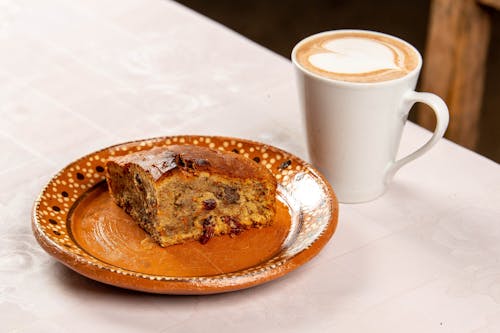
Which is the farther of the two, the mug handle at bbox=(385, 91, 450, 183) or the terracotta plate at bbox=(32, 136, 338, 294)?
the mug handle at bbox=(385, 91, 450, 183)

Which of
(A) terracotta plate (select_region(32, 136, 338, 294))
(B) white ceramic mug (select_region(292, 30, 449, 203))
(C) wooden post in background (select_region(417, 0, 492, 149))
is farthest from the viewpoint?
(C) wooden post in background (select_region(417, 0, 492, 149))

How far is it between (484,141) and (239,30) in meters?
1.16

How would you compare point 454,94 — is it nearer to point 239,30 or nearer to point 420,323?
point 239,30

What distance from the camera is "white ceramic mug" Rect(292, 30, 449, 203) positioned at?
3.50 feet

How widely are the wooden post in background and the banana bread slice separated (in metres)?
1.46

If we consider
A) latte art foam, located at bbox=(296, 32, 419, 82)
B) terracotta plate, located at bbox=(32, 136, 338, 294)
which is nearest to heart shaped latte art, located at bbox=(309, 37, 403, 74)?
latte art foam, located at bbox=(296, 32, 419, 82)

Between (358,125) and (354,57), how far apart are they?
4.3 inches

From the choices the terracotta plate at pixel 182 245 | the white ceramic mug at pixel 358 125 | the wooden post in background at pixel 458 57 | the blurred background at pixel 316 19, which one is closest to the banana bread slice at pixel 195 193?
the terracotta plate at pixel 182 245

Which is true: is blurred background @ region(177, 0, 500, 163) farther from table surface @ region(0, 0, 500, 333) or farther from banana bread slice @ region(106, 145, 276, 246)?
banana bread slice @ region(106, 145, 276, 246)

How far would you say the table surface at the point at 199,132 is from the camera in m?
0.92

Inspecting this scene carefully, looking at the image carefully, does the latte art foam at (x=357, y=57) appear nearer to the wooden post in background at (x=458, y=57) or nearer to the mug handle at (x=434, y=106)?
the mug handle at (x=434, y=106)

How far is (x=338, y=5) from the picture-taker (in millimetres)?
3748

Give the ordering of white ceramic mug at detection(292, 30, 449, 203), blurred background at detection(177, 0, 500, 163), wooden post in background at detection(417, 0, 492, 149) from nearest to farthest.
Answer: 1. white ceramic mug at detection(292, 30, 449, 203)
2. wooden post in background at detection(417, 0, 492, 149)
3. blurred background at detection(177, 0, 500, 163)

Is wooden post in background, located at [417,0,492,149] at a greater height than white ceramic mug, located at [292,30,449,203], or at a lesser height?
lesser
